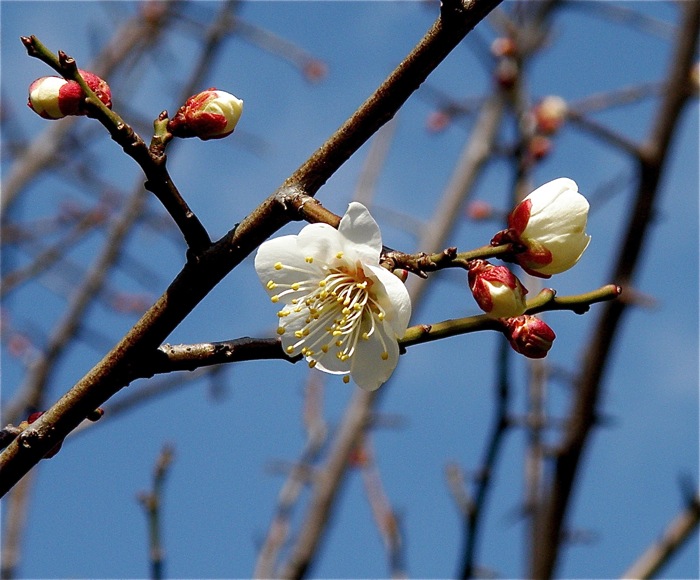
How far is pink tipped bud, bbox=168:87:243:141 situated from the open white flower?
0.65ft

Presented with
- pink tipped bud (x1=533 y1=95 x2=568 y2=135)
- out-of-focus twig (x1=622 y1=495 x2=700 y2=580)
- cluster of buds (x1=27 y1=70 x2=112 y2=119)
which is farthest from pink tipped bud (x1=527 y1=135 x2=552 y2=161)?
cluster of buds (x1=27 y1=70 x2=112 y2=119)

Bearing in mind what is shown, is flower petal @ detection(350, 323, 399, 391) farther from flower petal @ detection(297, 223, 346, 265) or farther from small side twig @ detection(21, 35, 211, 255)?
small side twig @ detection(21, 35, 211, 255)

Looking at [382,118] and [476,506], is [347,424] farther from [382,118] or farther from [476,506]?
[382,118]

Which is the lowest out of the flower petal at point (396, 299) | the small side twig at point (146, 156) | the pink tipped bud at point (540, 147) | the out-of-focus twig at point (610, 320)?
the flower petal at point (396, 299)

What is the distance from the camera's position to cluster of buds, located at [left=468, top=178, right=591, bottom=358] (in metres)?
1.18

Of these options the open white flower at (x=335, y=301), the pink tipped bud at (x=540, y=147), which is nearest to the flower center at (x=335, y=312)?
the open white flower at (x=335, y=301)

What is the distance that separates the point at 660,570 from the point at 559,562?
0.30m

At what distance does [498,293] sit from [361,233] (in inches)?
8.4

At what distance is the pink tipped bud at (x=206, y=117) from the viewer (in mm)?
1251

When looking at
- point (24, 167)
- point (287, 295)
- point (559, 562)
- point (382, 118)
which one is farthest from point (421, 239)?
point (382, 118)

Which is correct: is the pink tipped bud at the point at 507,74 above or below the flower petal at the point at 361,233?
above

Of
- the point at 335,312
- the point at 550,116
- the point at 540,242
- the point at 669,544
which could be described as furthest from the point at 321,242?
the point at 550,116

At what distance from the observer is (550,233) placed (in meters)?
1.21

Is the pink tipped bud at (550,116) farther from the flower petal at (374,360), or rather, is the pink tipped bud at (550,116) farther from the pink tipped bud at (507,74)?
the flower petal at (374,360)
